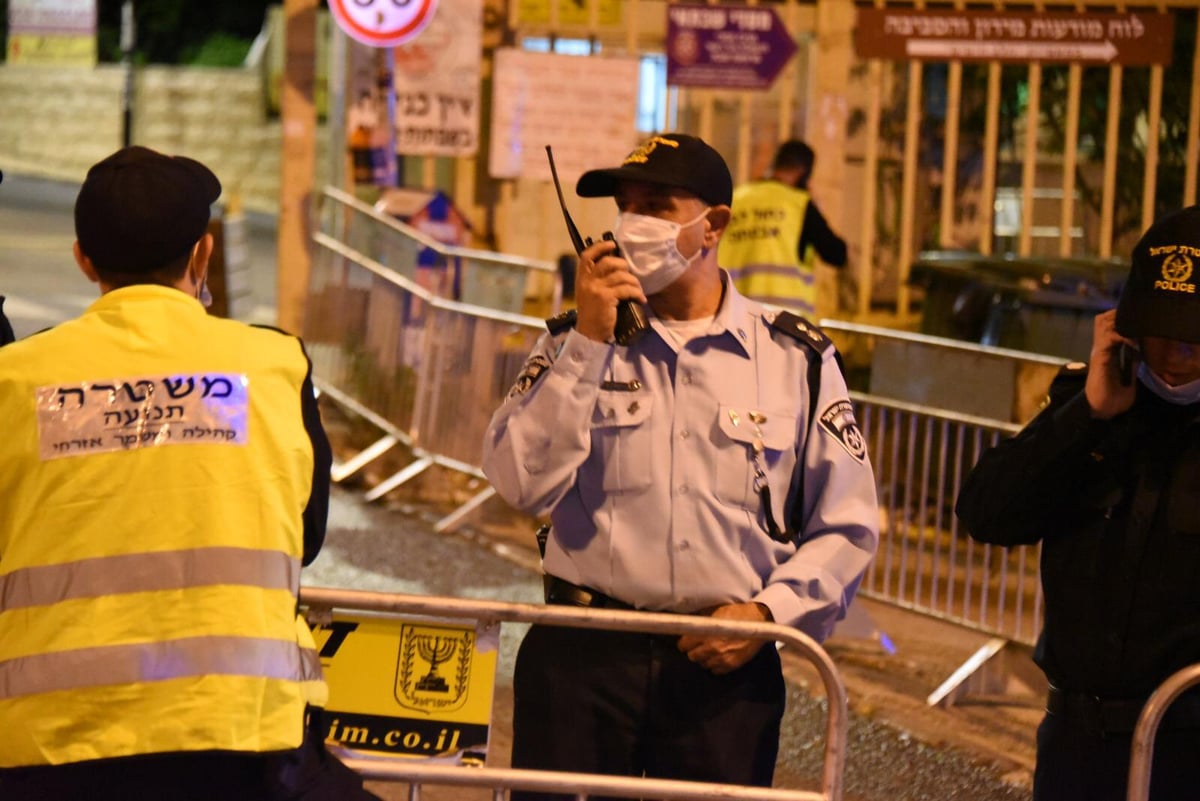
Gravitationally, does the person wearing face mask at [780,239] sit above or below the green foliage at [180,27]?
below

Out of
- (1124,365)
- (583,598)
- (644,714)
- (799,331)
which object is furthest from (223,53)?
(1124,365)

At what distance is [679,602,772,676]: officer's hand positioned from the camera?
→ 350 cm

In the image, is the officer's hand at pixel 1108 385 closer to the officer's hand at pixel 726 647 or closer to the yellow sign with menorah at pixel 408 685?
the officer's hand at pixel 726 647

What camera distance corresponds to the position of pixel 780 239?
9.91m

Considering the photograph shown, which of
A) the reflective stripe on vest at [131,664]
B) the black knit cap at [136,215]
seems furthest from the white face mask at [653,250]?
the reflective stripe on vest at [131,664]

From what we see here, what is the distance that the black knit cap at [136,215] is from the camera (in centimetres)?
290

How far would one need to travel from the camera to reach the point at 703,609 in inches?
142

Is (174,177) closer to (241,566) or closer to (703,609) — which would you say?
(241,566)

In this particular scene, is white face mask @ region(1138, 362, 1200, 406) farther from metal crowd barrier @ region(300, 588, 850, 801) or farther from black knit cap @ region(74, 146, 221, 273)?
black knit cap @ region(74, 146, 221, 273)

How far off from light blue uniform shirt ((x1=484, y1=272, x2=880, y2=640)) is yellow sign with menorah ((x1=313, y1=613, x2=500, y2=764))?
0.94 feet

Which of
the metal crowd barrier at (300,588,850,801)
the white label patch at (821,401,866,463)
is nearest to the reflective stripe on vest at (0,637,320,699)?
the metal crowd barrier at (300,588,850,801)

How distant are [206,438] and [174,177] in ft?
1.54

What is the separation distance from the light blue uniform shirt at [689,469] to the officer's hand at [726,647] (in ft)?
0.10

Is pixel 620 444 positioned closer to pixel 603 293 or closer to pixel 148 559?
pixel 603 293
